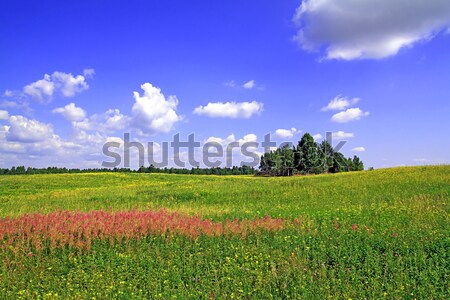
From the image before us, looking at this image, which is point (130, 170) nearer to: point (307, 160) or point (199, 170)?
point (199, 170)

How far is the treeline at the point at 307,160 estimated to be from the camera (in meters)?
77.6

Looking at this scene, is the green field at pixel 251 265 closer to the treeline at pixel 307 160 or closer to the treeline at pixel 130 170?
the treeline at pixel 307 160

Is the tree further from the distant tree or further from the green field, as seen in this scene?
the green field

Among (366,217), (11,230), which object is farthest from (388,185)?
(11,230)

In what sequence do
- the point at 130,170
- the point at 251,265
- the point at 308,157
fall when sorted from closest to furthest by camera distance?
the point at 251,265, the point at 308,157, the point at 130,170

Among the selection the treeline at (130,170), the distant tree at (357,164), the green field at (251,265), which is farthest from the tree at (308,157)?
the green field at (251,265)

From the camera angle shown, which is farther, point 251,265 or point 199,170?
point 199,170

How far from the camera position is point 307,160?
77.1 meters

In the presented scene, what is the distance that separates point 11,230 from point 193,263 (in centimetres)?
546

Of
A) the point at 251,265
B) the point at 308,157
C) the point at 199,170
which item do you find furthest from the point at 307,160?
the point at 251,265

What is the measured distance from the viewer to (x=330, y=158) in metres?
86.4

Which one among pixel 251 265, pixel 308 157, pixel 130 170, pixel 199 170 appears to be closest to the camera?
pixel 251 265

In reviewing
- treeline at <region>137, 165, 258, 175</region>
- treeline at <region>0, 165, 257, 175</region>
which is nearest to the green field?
treeline at <region>0, 165, 257, 175</region>

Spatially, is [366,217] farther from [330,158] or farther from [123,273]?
[330,158]
